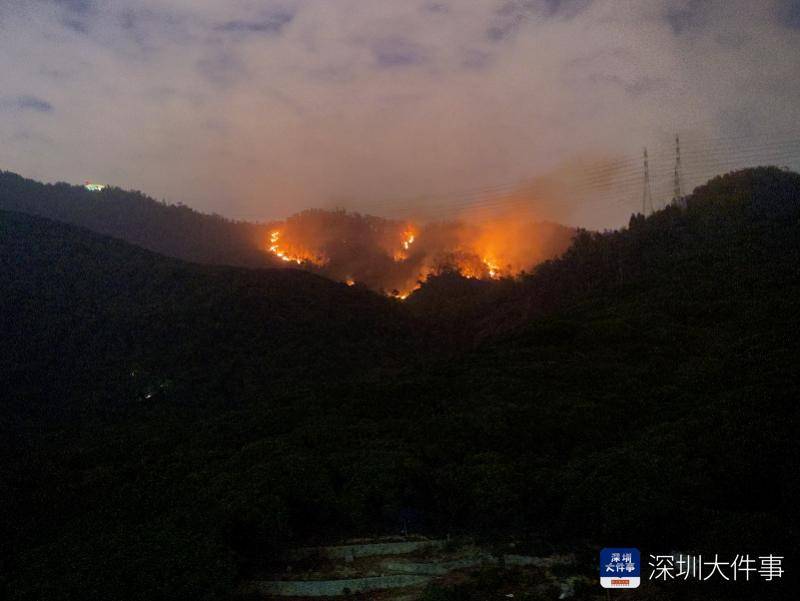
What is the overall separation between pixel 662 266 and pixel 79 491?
44.8 meters

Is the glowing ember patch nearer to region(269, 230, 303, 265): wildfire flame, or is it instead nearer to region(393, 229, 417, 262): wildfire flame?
region(393, 229, 417, 262): wildfire flame

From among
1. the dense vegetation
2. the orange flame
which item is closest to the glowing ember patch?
the orange flame

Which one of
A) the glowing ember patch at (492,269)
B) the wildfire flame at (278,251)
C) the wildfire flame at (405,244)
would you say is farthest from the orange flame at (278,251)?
the glowing ember patch at (492,269)

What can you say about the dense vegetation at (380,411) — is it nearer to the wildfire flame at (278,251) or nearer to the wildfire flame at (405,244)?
the wildfire flame at (278,251)

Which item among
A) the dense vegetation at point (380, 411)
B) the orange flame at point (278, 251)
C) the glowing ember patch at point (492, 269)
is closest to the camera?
the dense vegetation at point (380, 411)

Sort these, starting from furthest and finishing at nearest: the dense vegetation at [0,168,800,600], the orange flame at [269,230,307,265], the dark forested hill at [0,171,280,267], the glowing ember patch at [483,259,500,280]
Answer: the orange flame at [269,230,307,265], the glowing ember patch at [483,259,500,280], the dark forested hill at [0,171,280,267], the dense vegetation at [0,168,800,600]

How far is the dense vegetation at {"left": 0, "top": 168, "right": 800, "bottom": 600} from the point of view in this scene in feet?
52.8

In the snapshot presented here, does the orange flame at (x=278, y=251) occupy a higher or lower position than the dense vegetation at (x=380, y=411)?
higher

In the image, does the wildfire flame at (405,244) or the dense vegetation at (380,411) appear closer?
the dense vegetation at (380,411)

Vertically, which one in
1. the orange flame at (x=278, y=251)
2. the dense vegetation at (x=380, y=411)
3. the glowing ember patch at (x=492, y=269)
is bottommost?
the dense vegetation at (x=380, y=411)

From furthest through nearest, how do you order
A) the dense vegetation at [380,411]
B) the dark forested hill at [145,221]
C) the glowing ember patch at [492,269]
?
the glowing ember patch at [492,269]
the dark forested hill at [145,221]
the dense vegetation at [380,411]

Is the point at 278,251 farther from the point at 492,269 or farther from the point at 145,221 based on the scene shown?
the point at 492,269

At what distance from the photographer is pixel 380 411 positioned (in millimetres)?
28625

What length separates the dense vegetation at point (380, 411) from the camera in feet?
52.8
